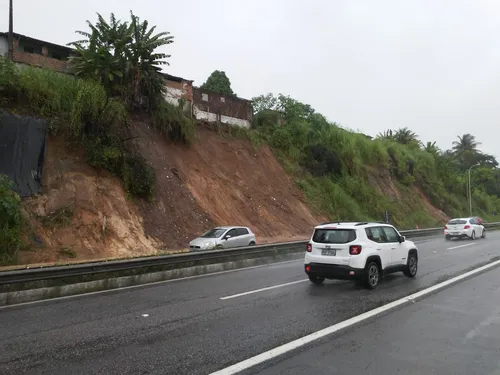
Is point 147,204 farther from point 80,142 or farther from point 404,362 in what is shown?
point 404,362

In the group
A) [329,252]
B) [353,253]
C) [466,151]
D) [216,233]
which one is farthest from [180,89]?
[466,151]

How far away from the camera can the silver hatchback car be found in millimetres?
19891


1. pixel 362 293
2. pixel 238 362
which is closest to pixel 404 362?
pixel 238 362

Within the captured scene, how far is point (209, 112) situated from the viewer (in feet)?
117

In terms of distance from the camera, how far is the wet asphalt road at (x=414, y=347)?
209 inches

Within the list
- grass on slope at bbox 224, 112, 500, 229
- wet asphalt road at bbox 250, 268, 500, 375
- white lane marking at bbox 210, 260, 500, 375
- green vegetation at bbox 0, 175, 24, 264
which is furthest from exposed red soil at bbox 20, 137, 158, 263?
grass on slope at bbox 224, 112, 500, 229

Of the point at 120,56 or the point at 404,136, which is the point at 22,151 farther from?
the point at 404,136

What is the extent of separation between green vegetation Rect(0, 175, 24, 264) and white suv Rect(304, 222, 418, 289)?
39.4 feet

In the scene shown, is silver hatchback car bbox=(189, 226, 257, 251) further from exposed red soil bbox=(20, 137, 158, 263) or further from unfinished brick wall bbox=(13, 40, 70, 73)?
unfinished brick wall bbox=(13, 40, 70, 73)

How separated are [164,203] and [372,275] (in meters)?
17.1

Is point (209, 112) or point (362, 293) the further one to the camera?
point (209, 112)

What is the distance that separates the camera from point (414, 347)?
6145 mm

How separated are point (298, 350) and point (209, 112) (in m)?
30.9

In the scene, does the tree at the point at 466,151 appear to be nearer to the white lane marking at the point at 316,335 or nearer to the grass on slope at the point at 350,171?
the grass on slope at the point at 350,171
